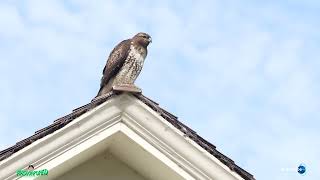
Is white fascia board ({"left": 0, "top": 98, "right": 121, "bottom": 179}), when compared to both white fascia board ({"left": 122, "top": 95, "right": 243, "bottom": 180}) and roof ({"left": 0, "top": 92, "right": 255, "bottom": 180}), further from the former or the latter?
white fascia board ({"left": 122, "top": 95, "right": 243, "bottom": 180})

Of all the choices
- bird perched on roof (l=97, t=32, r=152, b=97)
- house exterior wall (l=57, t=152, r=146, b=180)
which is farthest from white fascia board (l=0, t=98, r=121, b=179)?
bird perched on roof (l=97, t=32, r=152, b=97)

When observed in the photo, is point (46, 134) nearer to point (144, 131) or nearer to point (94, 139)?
point (94, 139)

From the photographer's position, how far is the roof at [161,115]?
6.52m

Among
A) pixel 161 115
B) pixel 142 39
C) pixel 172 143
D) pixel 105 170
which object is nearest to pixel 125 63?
pixel 142 39

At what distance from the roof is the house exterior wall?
0.90m

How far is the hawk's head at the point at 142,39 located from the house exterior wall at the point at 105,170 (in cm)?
406

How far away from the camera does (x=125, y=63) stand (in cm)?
1035

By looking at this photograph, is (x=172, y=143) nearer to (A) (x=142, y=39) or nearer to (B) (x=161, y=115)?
(B) (x=161, y=115)

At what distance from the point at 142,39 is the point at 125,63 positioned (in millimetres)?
1566

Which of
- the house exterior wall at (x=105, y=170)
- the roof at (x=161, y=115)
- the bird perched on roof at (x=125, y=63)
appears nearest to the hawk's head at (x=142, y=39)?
the bird perched on roof at (x=125, y=63)

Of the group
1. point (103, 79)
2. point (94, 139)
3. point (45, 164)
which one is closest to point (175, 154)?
point (94, 139)

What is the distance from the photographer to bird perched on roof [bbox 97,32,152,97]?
32.1 feet

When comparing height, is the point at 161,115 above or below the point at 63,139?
above

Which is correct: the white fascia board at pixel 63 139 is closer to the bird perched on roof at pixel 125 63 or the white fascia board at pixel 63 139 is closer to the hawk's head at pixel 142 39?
the bird perched on roof at pixel 125 63
